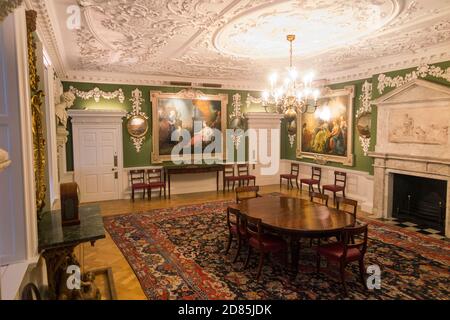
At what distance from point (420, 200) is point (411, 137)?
55.8 inches

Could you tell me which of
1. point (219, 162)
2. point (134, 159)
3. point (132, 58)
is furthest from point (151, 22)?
point (219, 162)

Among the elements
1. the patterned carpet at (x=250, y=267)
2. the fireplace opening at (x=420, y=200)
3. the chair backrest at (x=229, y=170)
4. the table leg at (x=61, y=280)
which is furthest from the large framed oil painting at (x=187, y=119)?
the table leg at (x=61, y=280)

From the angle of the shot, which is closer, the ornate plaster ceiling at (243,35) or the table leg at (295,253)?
the ornate plaster ceiling at (243,35)

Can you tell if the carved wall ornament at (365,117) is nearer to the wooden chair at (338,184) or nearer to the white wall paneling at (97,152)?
the wooden chair at (338,184)

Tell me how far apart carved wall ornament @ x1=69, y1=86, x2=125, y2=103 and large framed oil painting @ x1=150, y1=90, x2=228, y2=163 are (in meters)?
0.85

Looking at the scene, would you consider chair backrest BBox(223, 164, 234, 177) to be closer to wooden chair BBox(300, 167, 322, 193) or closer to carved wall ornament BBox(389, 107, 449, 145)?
wooden chair BBox(300, 167, 322, 193)

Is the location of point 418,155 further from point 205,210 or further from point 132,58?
point 132,58

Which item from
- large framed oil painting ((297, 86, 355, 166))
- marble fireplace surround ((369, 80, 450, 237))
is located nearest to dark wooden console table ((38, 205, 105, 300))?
marble fireplace surround ((369, 80, 450, 237))

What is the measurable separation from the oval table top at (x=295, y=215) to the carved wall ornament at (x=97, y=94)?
16.8ft

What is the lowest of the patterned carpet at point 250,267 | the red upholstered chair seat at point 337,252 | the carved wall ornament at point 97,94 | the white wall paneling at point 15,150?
the patterned carpet at point 250,267

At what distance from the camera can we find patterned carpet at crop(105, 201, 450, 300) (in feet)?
11.9

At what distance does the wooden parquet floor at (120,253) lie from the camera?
3787 mm

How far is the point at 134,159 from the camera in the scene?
28.6 ft

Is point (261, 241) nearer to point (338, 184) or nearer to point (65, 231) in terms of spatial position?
point (65, 231)
